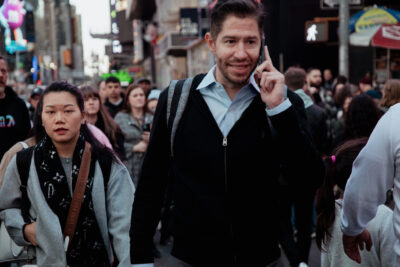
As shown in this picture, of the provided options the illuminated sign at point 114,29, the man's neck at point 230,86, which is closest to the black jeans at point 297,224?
the man's neck at point 230,86

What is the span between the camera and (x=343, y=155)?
3.56 m

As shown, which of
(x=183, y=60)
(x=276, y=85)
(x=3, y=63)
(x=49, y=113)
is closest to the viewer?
(x=276, y=85)

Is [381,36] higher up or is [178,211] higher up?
[381,36]

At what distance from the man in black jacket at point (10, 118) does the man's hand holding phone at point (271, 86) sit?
4.16 m

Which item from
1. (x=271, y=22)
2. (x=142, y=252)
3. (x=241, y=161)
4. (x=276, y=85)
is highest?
(x=271, y=22)

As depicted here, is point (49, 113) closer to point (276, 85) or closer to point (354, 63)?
point (276, 85)

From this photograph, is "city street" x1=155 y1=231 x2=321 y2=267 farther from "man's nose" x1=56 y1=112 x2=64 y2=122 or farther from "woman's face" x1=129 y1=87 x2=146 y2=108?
"man's nose" x1=56 y1=112 x2=64 y2=122

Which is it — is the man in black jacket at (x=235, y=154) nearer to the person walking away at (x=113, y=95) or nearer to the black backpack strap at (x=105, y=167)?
the black backpack strap at (x=105, y=167)

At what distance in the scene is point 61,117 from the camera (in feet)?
12.2

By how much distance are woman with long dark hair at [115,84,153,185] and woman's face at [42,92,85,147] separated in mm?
3765

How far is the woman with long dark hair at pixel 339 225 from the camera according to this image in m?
2.98


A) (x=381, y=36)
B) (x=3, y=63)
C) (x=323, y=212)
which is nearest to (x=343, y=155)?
(x=323, y=212)

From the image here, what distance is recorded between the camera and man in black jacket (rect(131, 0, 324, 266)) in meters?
2.69

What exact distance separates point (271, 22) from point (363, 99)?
1763mm
